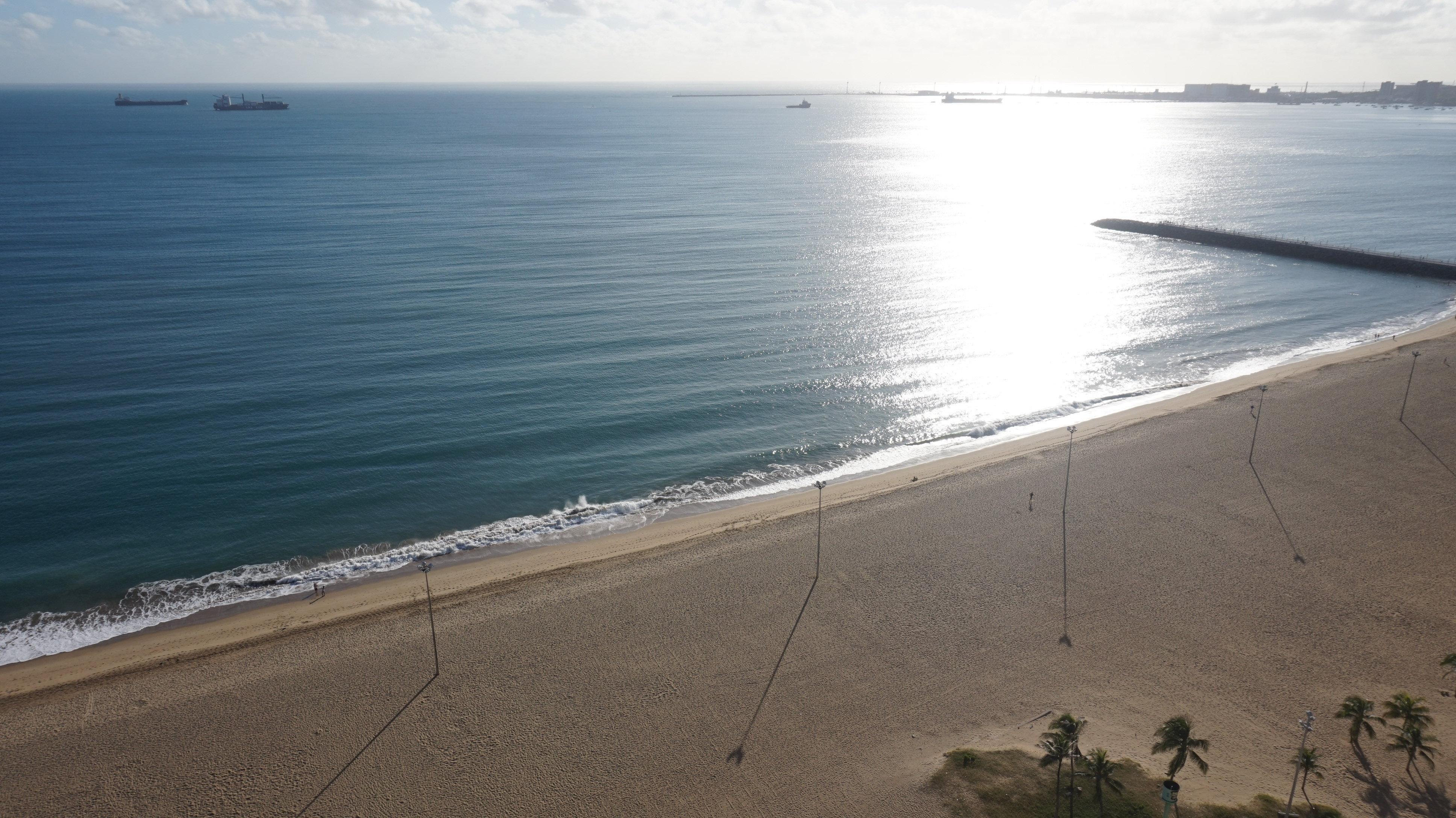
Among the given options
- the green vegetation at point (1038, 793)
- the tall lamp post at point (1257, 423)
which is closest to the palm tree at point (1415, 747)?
the green vegetation at point (1038, 793)

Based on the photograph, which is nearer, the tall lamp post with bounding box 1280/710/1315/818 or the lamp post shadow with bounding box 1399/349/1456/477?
the tall lamp post with bounding box 1280/710/1315/818

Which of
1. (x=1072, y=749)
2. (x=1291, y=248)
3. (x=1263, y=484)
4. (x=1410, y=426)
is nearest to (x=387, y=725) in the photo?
(x=1072, y=749)

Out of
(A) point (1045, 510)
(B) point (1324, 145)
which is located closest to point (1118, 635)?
(A) point (1045, 510)

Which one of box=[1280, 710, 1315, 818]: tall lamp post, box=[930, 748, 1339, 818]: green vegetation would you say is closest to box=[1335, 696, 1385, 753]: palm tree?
box=[1280, 710, 1315, 818]: tall lamp post

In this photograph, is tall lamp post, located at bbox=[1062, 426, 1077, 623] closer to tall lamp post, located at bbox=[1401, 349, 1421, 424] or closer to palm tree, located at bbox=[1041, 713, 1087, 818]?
palm tree, located at bbox=[1041, 713, 1087, 818]

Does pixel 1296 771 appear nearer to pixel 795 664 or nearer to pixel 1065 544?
pixel 795 664

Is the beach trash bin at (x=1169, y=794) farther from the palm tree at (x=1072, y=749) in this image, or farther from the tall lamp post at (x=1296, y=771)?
the tall lamp post at (x=1296, y=771)
